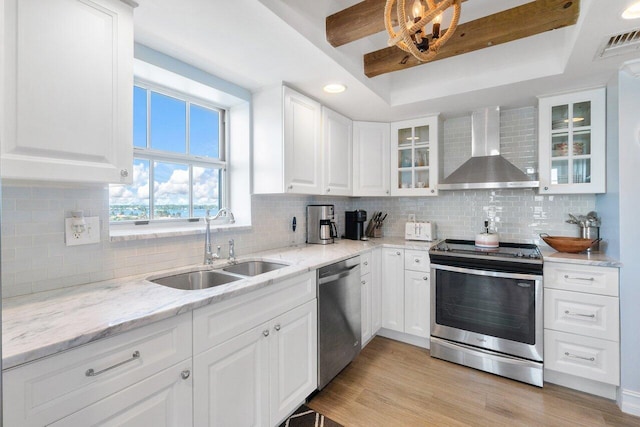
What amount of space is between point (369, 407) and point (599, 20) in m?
2.56

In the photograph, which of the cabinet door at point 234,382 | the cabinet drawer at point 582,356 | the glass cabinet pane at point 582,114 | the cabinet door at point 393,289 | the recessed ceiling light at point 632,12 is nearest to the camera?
the cabinet door at point 234,382

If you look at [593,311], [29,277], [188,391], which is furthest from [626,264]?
[29,277]

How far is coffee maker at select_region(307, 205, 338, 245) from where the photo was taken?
2.96 m

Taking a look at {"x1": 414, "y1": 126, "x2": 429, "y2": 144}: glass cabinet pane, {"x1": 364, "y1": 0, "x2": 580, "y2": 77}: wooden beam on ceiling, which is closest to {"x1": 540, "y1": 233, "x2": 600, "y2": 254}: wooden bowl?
{"x1": 414, "y1": 126, "x2": 429, "y2": 144}: glass cabinet pane

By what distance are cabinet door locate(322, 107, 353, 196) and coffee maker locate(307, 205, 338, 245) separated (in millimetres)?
202

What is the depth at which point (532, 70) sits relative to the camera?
7.24ft

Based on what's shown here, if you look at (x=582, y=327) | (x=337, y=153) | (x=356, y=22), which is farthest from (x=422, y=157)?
(x=582, y=327)

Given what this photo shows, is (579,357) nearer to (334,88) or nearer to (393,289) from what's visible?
(393,289)

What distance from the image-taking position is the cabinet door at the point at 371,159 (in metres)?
3.25

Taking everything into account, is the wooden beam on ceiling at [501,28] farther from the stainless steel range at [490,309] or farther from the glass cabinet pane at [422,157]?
the stainless steel range at [490,309]

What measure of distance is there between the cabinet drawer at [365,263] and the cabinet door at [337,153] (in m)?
0.66

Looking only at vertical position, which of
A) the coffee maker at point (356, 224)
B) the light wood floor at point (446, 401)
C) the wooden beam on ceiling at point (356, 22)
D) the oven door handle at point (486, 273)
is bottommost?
the light wood floor at point (446, 401)

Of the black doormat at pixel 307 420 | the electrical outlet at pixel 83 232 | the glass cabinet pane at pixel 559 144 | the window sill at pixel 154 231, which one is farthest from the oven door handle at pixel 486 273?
the electrical outlet at pixel 83 232

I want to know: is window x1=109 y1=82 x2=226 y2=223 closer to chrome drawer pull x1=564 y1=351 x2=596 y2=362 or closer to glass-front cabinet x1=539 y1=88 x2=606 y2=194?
glass-front cabinet x1=539 y1=88 x2=606 y2=194
